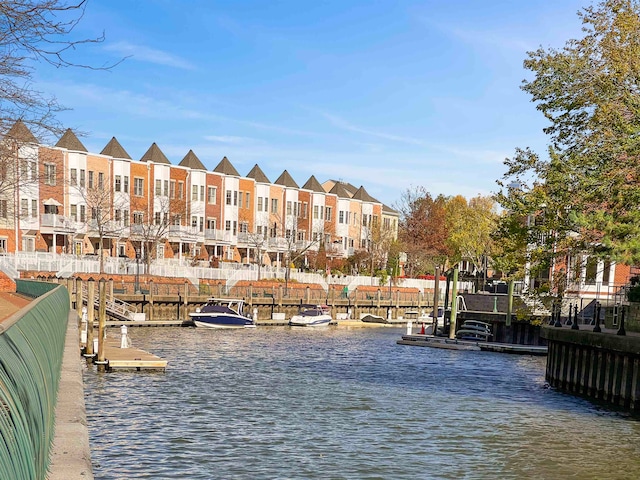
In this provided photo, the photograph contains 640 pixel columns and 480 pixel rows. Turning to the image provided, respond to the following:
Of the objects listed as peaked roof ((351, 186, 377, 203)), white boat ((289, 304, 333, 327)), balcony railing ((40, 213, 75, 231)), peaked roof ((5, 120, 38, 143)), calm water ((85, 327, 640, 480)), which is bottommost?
white boat ((289, 304, 333, 327))

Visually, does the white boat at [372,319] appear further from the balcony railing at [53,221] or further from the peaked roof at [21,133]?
the peaked roof at [21,133]

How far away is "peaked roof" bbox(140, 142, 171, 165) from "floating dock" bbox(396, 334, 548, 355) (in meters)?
44.4

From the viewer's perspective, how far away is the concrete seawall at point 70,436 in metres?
9.42

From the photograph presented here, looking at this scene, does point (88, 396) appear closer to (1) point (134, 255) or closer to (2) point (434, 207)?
(1) point (134, 255)

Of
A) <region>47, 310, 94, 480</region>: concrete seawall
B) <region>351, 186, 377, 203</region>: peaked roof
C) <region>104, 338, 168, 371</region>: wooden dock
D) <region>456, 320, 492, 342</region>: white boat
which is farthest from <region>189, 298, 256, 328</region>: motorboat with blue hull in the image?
<region>351, 186, 377, 203</region>: peaked roof

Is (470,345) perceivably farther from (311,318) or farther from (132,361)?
(132,361)

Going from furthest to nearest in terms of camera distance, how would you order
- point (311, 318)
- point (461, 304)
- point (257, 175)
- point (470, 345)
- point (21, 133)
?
point (257, 175), point (311, 318), point (461, 304), point (470, 345), point (21, 133)

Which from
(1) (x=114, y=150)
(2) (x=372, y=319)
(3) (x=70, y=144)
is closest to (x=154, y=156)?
(1) (x=114, y=150)

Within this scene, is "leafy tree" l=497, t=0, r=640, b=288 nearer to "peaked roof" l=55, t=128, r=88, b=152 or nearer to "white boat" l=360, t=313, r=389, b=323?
"white boat" l=360, t=313, r=389, b=323

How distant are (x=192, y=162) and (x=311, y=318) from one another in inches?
1282

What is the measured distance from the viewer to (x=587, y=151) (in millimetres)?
30922

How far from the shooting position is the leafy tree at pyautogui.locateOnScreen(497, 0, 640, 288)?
2647cm

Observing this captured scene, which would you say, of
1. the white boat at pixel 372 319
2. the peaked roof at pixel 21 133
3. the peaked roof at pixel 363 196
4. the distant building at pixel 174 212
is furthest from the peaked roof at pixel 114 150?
the peaked roof at pixel 21 133

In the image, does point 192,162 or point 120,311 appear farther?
point 192,162
